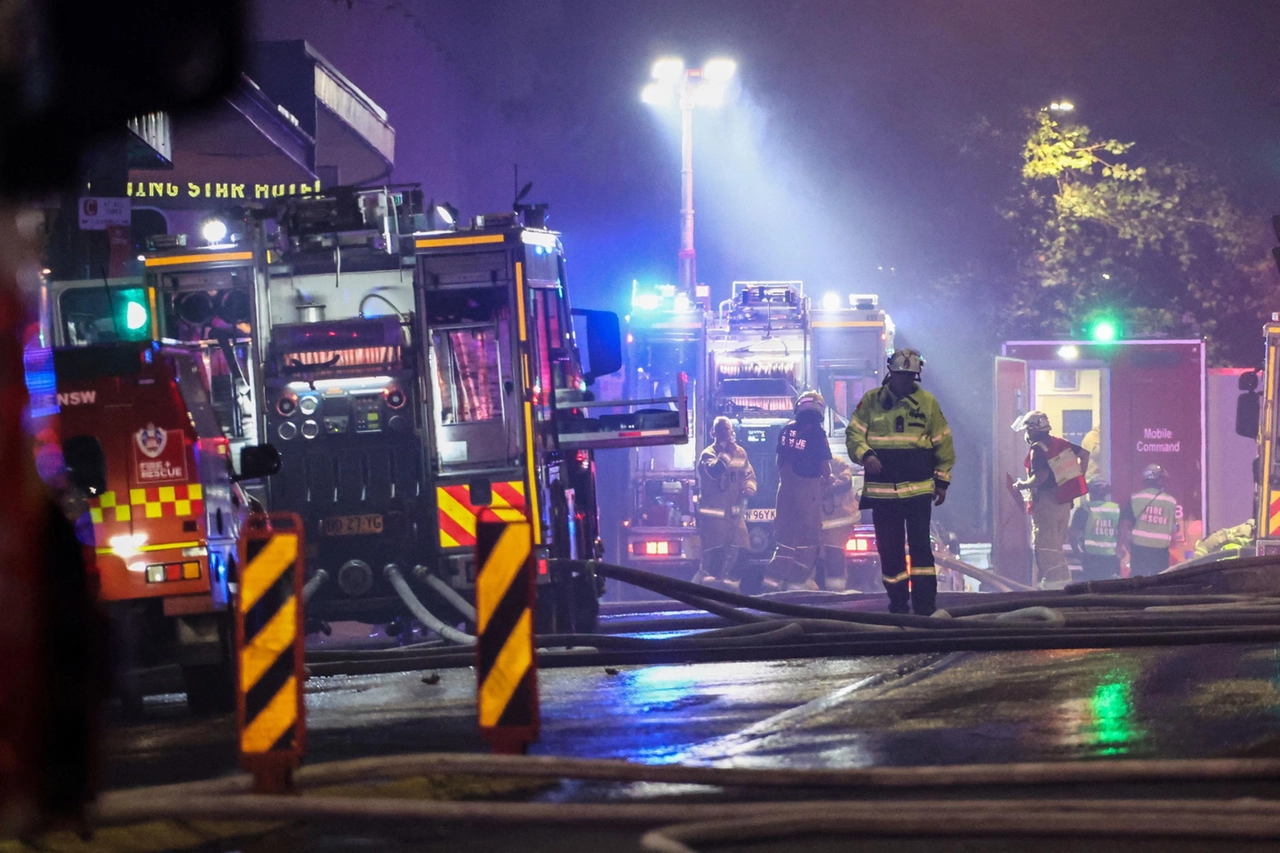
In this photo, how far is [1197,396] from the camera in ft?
65.7

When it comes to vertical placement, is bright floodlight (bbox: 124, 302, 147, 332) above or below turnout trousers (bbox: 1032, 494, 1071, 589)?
above

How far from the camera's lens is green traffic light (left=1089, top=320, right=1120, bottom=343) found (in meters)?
20.5

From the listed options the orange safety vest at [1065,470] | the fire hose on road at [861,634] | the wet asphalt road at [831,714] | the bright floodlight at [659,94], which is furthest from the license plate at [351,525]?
the bright floodlight at [659,94]

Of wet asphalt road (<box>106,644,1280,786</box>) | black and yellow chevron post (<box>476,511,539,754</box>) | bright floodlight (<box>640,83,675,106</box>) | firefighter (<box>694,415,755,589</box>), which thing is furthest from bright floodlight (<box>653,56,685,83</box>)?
black and yellow chevron post (<box>476,511,539,754</box>)

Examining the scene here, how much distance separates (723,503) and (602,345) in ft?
19.0

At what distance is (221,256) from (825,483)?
757cm

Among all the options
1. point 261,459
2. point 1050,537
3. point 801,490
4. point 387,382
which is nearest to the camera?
point 261,459

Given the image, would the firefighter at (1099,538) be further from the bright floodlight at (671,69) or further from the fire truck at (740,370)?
the bright floodlight at (671,69)

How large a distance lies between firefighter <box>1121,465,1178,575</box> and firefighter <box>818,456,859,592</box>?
3.70m

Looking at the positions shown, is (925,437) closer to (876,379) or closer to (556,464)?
(556,464)

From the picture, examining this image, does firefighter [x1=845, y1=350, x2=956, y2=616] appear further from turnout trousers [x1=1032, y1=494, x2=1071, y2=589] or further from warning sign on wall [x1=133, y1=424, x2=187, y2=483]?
turnout trousers [x1=1032, y1=494, x2=1071, y2=589]

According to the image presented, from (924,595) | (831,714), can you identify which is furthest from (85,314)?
(831,714)

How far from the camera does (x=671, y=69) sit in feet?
90.8

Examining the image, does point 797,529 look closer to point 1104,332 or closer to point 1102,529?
point 1102,529
